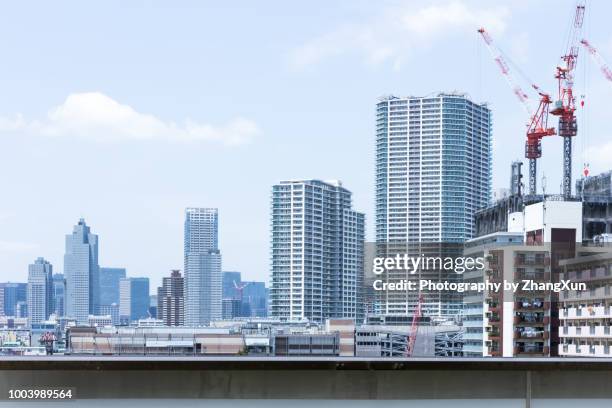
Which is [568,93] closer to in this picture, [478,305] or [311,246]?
[311,246]

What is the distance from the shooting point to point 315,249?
11.3 m

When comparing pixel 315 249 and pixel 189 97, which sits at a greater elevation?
pixel 189 97

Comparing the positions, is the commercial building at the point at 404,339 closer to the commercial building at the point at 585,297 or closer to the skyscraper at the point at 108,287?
the commercial building at the point at 585,297

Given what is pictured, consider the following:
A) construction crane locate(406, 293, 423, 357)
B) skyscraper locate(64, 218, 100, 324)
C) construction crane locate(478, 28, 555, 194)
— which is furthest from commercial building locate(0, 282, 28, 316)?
construction crane locate(406, 293, 423, 357)

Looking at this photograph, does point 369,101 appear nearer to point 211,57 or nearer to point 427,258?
point 211,57

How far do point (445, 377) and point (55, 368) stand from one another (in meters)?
1.71

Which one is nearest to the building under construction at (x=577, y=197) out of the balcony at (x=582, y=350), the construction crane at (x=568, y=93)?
the construction crane at (x=568, y=93)

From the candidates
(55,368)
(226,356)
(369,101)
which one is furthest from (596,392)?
(369,101)

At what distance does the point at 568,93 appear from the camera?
9.27 m

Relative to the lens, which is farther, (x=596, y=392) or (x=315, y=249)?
(x=315, y=249)

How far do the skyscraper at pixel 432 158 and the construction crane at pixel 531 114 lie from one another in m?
0.55

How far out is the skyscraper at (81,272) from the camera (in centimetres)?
1402

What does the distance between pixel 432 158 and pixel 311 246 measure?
219 centimetres

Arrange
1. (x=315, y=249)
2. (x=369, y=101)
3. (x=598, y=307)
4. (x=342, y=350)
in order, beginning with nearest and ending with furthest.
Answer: (x=342, y=350) < (x=598, y=307) < (x=369, y=101) < (x=315, y=249)
